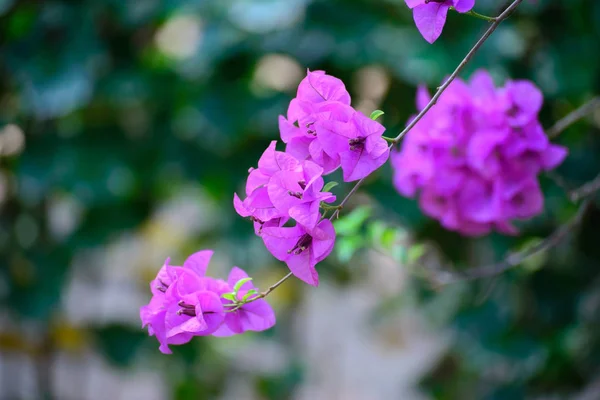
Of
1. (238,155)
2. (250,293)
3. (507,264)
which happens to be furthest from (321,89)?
(238,155)

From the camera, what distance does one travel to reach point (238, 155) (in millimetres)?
1377

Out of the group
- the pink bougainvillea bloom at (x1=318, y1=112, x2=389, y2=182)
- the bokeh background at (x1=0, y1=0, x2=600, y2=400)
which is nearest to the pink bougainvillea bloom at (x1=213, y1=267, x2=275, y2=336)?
the pink bougainvillea bloom at (x1=318, y1=112, x2=389, y2=182)

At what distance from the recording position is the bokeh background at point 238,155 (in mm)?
1138

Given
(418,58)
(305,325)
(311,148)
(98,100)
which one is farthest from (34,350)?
(311,148)

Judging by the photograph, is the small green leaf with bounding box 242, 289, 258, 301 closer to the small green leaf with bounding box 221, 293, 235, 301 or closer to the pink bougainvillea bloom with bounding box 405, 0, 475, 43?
the small green leaf with bounding box 221, 293, 235, 301

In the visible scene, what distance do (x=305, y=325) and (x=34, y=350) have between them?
101cm

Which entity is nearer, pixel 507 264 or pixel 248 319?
pixel 248 319

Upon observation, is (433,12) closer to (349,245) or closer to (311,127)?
(311,127)

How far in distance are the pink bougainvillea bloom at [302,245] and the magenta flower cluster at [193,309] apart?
0.04m

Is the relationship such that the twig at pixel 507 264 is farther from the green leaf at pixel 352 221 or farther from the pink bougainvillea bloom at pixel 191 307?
the pink bougainvillea bloom at pixel 191 307

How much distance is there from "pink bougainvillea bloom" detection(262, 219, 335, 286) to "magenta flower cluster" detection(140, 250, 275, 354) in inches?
1.7

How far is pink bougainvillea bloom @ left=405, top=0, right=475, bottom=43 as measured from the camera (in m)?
0.36

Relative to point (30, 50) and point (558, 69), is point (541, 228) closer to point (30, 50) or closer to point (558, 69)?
point (558, 69)

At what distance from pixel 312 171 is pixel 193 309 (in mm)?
114
